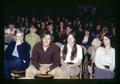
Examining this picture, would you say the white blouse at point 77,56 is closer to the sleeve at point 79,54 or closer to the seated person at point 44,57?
the sleeve at point 79,54

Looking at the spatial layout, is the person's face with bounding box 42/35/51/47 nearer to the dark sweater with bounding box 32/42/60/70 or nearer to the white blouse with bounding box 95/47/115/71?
the dark sweater with bounding box 32/42/60/70

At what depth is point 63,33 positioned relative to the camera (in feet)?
15.9

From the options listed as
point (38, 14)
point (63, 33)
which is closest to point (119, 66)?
point (63, 33)

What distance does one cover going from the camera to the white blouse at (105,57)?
488cm

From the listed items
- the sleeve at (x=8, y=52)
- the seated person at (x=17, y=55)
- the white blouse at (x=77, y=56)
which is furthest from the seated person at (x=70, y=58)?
the sleeve at (x=8, y=52)

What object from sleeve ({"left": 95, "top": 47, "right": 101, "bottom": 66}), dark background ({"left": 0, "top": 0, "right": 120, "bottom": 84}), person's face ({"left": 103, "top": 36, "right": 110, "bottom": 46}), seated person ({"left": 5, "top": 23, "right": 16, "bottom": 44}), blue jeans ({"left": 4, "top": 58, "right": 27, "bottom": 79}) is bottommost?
blue jeans ({"left": 4, "top": 58, "right": 27, "bottom": 79})

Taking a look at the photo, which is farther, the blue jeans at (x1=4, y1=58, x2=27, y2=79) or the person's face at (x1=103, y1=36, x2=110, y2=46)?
the person's face at (x1=103, y1=36, x2=110, y2=46)

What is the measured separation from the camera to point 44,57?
483 centimetres

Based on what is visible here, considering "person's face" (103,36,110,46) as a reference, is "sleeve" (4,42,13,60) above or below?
below

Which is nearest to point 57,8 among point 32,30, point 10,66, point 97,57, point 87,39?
point 32,30

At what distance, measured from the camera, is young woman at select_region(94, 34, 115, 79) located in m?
4.87

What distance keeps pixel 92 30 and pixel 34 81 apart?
0.86 meters

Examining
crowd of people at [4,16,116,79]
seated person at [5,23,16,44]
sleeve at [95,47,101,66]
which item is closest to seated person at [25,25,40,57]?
crowd of people at [4,16,116,79]

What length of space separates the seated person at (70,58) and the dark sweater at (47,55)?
7cm
